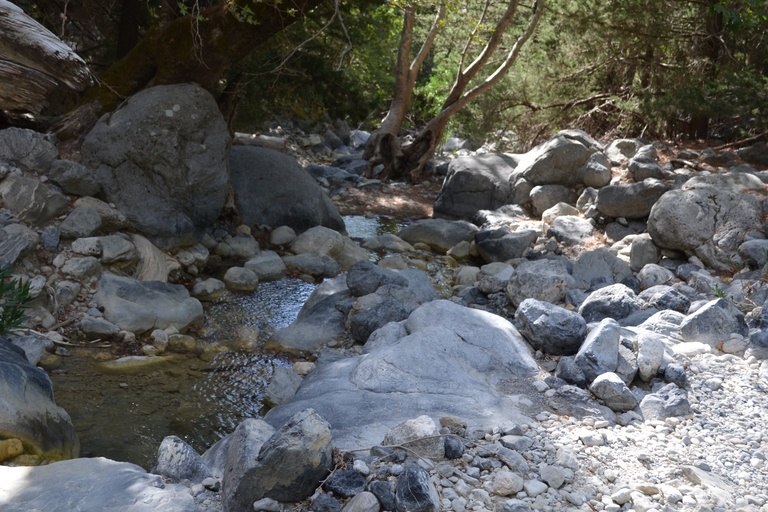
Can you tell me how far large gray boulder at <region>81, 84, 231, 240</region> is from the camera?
22.5 ft

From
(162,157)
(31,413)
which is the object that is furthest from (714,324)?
(162,157)

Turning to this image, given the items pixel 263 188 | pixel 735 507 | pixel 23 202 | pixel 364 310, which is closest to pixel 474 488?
pixel 735 507

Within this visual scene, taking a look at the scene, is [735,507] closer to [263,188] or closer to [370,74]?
[263,188]

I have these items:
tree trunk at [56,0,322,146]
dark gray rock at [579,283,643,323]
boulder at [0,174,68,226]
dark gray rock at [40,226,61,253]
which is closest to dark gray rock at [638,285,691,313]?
dark gray rock at [579,283,643,323]

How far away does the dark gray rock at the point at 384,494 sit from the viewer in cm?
235

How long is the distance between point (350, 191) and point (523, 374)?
10233mm

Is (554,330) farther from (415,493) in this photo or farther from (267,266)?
(267,266)

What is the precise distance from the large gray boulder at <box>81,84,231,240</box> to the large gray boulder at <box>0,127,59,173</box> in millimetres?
508

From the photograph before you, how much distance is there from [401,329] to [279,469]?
7.95 ft

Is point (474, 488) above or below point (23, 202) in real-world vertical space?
below

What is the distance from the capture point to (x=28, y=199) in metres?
5.78

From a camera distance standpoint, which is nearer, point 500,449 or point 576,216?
point 500,449

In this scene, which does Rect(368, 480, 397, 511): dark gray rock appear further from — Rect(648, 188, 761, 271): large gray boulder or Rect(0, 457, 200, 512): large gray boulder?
Rect(648, 188, 761, 271): large gray boulder

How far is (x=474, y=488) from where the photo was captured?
258 cm
